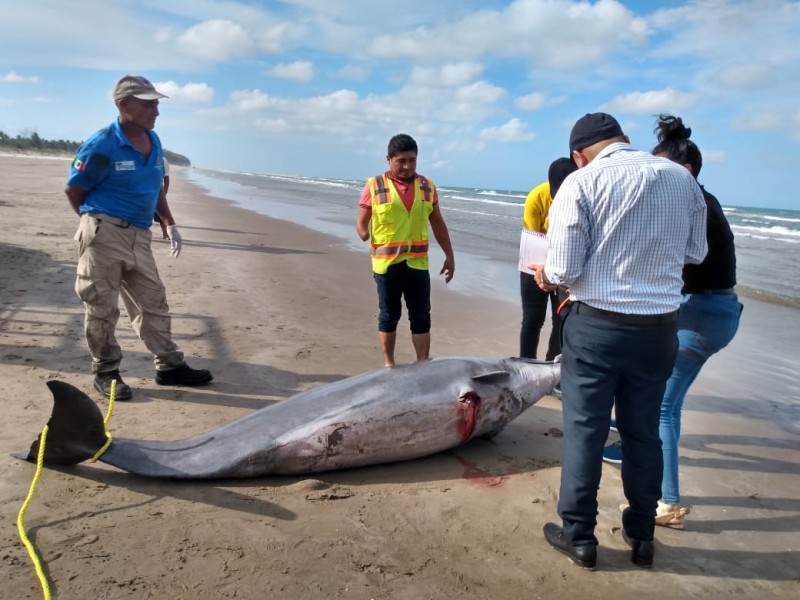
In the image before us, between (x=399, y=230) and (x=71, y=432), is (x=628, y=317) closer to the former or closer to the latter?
(x=399, y=230)

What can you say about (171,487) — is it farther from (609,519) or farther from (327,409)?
(609,519)

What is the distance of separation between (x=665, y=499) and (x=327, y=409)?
94.3 inches

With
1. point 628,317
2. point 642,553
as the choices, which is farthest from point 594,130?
point 642,553

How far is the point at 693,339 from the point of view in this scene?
3793mm

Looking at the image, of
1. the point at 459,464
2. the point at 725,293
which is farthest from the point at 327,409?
the point at 725,293

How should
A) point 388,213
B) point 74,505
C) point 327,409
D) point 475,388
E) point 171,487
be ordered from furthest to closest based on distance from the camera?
1. point 388,213
2. point 475,388
3. point 327,409
4. point 171,487
5. point 74,505

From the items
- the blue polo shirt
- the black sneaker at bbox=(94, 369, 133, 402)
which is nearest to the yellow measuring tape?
the black sneaker at bbox=(94, 369, 133, 402)

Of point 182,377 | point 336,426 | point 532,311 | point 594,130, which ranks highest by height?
point 594,130

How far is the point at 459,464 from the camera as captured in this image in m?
4.68

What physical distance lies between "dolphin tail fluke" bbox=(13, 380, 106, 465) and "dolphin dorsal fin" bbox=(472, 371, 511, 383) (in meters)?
2.79

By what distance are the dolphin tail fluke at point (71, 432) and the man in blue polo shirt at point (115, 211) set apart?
137 centimetres

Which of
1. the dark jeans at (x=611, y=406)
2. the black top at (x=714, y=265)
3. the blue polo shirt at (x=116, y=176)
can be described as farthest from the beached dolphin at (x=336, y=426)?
the blue polo shirt at (x=116, y=176)

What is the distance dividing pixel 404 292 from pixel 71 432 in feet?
9.90

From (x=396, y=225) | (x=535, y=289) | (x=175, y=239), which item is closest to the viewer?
(x=396, y=225)
